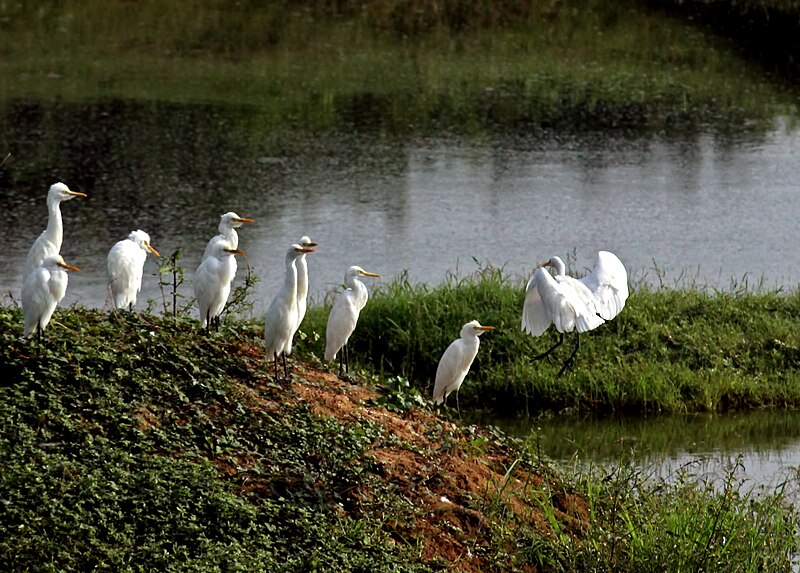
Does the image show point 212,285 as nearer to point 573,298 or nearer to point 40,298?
point 40,298

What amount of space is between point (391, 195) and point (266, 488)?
381 inches

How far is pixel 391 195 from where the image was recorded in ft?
52.2

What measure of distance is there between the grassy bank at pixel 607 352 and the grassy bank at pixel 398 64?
8809mm

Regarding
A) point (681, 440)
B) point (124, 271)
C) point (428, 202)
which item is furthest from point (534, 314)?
point (428, 202)

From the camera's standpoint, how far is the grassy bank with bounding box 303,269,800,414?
10.1 metres

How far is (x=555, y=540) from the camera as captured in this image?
6.80m

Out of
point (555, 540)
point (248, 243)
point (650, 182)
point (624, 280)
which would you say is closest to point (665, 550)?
point (555, 540)

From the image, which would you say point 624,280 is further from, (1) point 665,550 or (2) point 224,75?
(2) point 224,75

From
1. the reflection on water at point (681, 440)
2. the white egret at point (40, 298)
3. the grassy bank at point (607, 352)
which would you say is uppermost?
the white egret at point (40, 298)

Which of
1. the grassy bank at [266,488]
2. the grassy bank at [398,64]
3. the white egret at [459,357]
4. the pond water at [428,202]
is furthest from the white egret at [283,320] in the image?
the grassy bank at [398,64]

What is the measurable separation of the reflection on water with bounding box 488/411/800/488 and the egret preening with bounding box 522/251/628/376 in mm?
2124

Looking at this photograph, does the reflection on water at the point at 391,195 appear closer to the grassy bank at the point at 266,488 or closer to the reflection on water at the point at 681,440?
the reflection on water at the point at 681,440

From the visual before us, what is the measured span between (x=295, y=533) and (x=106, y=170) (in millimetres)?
11296

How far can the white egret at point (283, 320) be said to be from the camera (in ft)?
25.1
